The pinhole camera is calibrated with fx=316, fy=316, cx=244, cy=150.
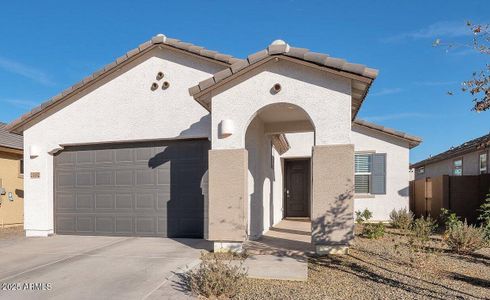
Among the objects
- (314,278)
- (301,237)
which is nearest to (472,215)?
(301,237)

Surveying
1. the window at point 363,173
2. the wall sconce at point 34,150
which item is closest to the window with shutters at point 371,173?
the window at point 363,173

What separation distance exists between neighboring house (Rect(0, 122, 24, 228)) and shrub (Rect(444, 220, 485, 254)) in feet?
51.8

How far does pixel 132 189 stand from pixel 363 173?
29.7ft

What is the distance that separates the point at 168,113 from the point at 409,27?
7.30 meters

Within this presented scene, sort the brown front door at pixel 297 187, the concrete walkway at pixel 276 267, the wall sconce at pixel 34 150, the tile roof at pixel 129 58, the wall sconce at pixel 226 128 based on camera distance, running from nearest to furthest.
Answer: the concrete walkway at pixel 276 267, the wall sconce at pixel 226 128, the tile roof at pixel 129 58, the wall sconce at pixel 34 150, the brown front door at pixel 297 187

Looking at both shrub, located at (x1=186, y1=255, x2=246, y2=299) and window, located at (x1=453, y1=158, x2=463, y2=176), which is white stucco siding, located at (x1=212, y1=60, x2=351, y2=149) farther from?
window, located at (x1=453, y1=158, x2=463, y2=176)

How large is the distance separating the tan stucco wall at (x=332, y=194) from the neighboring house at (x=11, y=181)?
42.8 ft

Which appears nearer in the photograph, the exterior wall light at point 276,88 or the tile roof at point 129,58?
the exterior wall light at point 276,88

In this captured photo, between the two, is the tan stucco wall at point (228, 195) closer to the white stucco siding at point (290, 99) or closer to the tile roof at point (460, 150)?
the white stucco siding at point (290, 99)

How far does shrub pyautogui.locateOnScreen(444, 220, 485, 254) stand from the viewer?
7062mm

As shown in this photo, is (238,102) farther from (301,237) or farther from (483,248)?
(483,248)

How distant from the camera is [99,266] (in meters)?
6.20

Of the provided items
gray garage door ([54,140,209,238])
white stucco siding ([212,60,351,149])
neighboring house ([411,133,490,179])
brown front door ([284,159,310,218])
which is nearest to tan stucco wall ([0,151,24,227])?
gray garage door ([54,140,209,238])

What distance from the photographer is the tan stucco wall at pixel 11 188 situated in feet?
43.4
